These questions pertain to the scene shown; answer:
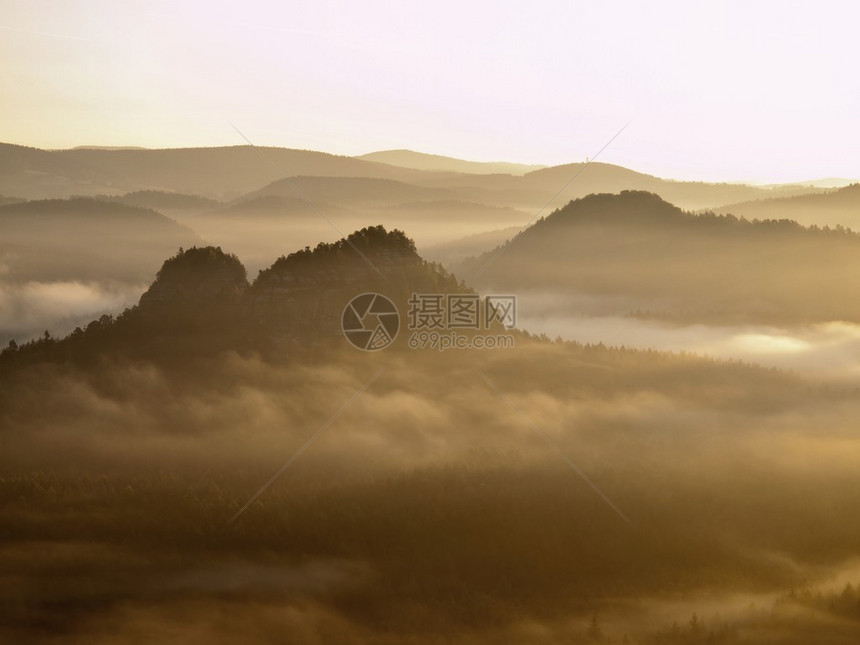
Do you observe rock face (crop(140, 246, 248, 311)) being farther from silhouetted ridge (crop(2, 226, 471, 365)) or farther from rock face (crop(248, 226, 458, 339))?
rock face (crop(248, 226, 458, 339))

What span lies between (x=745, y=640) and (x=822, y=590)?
30.3 metres

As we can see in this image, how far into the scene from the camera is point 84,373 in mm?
193125

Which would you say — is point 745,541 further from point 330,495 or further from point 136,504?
point 136,504

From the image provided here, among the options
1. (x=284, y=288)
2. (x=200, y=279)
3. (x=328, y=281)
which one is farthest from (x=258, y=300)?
(x=328, y=281)

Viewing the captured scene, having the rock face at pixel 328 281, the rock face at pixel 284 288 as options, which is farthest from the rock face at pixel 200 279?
the rock face at pixel 328 281

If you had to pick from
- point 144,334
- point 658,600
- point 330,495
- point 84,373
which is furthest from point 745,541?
point 84,373

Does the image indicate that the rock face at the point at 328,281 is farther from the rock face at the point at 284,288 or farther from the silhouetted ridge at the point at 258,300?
the silhouetted ridge at the point at 258,300

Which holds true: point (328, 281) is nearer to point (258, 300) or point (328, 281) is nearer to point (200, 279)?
point (258, 300)

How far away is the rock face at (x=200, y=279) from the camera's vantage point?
586ft

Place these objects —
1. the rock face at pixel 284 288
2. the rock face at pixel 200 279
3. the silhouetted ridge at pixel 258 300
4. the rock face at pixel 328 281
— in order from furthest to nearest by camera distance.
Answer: the silhouetted ridge at pixel 258 300 → the rock face at pixel 200 279 → the rock face at pixel 284 288 → the rock face at pixel 328 281

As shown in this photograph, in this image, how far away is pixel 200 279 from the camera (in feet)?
585

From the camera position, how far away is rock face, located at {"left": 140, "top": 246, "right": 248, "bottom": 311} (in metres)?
179

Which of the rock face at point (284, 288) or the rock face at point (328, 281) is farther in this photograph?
the rock face at point (284, 288)

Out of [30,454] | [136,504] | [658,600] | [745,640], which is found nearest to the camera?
[745,640]
